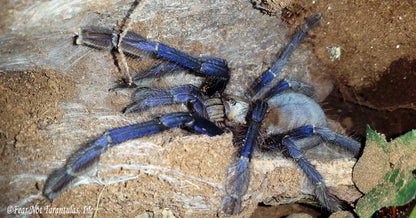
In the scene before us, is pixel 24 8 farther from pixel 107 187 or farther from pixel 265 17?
pixel 265 17

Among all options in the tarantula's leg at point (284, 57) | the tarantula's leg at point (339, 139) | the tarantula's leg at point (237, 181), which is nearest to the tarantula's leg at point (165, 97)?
the tarantula's leg at point (237, 181)

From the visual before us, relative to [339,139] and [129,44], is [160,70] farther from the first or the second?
[339,139]

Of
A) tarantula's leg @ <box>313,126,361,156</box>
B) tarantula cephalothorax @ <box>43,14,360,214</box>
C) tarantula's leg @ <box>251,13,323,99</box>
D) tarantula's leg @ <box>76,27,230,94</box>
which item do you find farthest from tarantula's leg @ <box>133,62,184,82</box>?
tarantula's leg @ <box>313,126,361,156</box>

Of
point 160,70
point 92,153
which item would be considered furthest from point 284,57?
point 92,153

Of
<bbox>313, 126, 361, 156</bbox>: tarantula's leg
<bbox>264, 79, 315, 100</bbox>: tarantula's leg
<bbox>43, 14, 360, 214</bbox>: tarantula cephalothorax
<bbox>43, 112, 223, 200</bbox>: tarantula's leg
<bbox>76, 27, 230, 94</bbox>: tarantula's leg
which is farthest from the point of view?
<bbox>264, 79, 315, 100</bbox>: tarantula's leg

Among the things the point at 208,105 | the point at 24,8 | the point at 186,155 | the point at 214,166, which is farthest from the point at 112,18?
the point at 214,166

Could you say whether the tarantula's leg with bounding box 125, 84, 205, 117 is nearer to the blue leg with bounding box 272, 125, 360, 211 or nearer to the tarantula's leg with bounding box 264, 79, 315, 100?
the blue leg with bounding box 272, 125, 360, 211

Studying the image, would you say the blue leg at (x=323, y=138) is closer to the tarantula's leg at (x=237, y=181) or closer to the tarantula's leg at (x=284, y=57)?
the tarantula's leg at (x=237, y=181)

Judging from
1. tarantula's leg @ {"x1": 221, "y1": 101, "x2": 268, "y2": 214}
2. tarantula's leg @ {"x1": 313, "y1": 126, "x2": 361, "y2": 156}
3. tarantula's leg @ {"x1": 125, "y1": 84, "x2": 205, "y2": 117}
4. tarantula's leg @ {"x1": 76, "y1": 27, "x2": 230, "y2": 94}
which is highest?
tarantula's leg @ {"x1": 76, "y1": 27, "x2": 230, "y2": 94}
